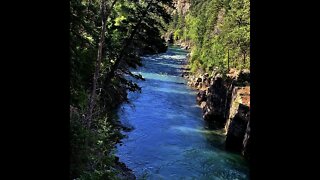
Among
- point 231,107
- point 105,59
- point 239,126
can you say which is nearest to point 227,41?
point 231,107

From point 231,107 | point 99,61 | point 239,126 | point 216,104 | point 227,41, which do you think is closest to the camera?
point 99,61

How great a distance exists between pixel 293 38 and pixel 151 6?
21416 mm

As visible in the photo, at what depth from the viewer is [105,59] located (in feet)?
86.0

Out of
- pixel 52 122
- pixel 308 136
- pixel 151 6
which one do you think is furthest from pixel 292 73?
pixel 151 6

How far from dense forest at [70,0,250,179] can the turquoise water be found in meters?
1.69

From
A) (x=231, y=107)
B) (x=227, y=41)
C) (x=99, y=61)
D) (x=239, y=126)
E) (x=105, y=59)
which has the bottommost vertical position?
(x=239, y=126)

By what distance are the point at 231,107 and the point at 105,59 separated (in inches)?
528

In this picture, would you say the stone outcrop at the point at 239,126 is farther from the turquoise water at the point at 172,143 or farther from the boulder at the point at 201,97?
the boulder at the point at 201,97

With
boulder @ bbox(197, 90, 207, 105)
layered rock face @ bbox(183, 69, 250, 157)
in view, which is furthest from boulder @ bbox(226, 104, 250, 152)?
Answer: boulder @ bbox(197, 90, 207, 105)

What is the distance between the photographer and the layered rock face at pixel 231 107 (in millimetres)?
31359

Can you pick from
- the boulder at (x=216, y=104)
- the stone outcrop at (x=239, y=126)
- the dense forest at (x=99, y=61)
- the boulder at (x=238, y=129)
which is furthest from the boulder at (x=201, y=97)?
the dense forest at (x=99, y=61)

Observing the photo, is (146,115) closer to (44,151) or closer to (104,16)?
(104,16)

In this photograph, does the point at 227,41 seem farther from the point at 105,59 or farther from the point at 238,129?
the point at 105,59

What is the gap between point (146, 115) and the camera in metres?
37.2
